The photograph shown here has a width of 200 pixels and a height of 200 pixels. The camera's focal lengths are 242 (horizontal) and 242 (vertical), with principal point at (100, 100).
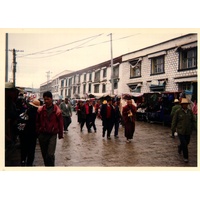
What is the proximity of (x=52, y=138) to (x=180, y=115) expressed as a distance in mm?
3036

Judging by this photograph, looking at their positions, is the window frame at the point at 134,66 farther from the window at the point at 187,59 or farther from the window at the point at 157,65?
the window at the point at 187,59

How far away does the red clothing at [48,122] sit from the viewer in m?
4.54

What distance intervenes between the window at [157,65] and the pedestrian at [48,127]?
10.0 m

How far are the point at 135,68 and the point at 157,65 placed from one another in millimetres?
2205

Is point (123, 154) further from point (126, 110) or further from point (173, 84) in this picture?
point (173, 84)

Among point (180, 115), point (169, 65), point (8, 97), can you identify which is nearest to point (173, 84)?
point (169, 65)

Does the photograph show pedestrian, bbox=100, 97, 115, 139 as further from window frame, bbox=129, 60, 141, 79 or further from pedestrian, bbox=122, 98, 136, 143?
window frame, bbox=129, 60, 141, 79

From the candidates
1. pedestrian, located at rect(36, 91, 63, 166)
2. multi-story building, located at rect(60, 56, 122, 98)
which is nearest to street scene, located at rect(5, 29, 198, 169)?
pedestrian, located at rect(36, 91, 63, 166)

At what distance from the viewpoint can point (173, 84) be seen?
12594mm

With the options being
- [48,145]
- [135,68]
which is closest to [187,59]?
[135,68]

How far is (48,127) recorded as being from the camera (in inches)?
178

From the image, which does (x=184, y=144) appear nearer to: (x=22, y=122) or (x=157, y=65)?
(x=22, y=122)

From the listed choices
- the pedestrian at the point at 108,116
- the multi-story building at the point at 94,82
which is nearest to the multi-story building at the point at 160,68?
the multi-story building at the point at 94,82

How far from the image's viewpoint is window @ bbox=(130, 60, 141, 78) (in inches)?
607
